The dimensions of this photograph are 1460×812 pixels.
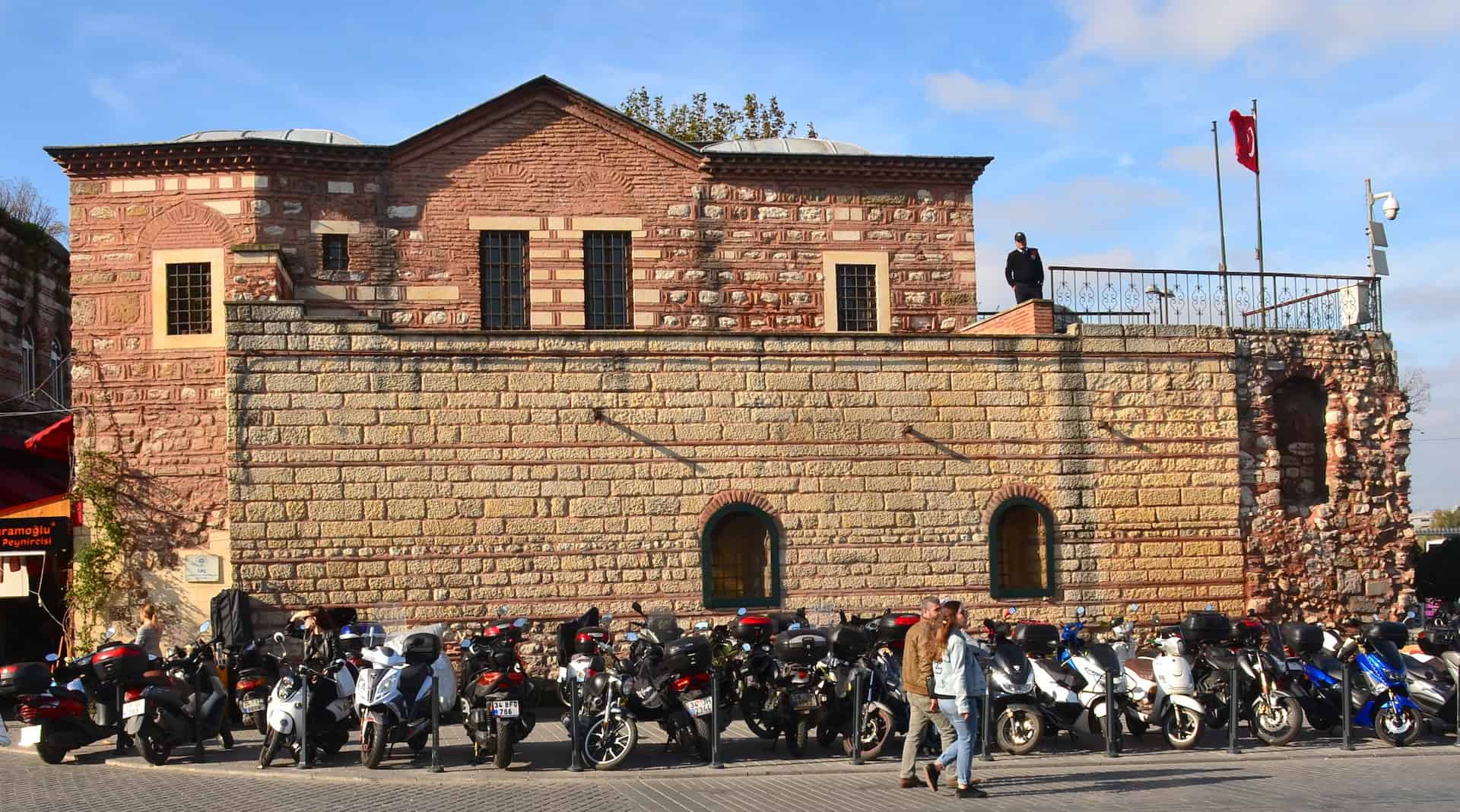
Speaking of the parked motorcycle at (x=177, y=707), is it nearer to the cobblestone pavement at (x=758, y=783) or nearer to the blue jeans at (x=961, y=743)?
the cobblestone pavement at (x=758, y=783)

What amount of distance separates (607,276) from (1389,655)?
12.0 m

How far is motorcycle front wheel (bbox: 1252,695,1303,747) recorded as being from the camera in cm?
1355

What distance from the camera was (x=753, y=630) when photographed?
46.3ft

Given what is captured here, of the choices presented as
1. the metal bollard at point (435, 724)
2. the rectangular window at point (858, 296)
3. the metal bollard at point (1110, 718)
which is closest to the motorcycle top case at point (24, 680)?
the metal bollard at point (435, 724)

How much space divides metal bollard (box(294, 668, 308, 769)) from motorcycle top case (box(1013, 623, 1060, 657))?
670 centimetres

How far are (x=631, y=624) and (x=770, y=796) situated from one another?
5.71 metres

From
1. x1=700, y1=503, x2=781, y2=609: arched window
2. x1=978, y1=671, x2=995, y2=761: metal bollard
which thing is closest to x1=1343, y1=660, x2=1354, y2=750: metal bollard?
x1=978, y1=671, x2=995, y2=761: metal bollard

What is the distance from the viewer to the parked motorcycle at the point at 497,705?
12.5 metres

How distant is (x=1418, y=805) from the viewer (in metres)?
10.3

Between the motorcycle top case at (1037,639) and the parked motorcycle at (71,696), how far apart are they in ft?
27.4

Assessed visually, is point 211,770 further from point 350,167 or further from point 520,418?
point 350,167

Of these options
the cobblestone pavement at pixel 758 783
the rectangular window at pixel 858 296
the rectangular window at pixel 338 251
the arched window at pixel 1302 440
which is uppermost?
the rectangular window at pixel 338 251

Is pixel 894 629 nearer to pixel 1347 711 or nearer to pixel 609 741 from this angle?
pixel 609 741

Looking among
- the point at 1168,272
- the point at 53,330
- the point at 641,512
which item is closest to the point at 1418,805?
the point at 641,512
